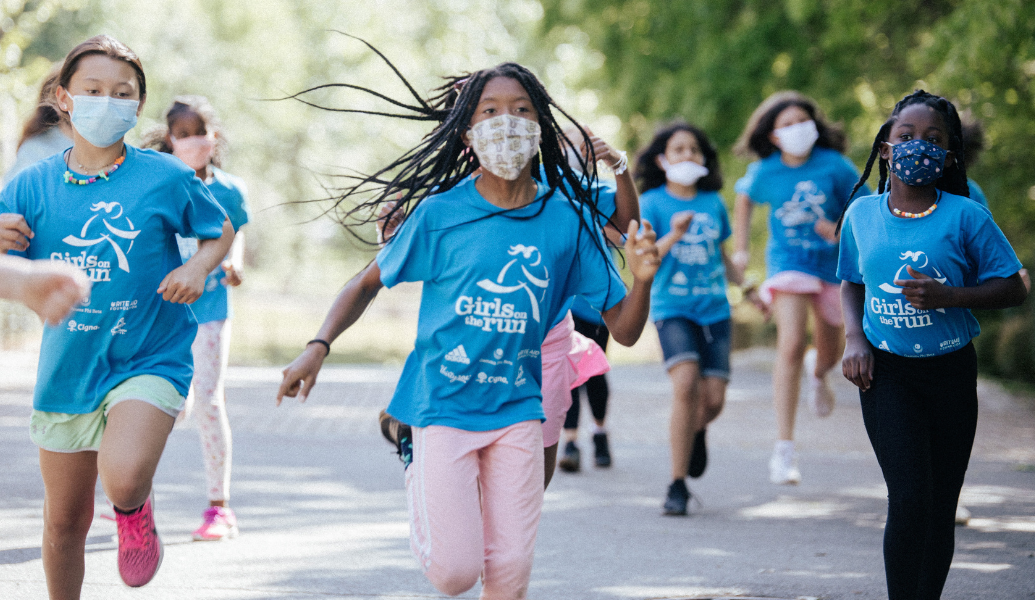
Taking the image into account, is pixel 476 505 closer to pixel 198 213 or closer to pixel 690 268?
pixel 198 213

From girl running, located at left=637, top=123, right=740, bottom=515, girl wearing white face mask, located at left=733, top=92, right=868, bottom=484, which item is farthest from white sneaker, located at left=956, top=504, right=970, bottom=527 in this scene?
girl running, located at left=637, top=123, right=740, bottom=515

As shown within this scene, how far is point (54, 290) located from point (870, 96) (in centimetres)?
1598

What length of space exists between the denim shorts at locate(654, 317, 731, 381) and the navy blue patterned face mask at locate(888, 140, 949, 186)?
276 centimetres

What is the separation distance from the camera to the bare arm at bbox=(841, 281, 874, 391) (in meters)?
3.93

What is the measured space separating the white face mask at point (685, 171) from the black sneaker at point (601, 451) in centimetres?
219

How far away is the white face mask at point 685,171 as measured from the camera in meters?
6.65

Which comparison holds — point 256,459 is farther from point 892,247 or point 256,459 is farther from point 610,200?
point 892,247

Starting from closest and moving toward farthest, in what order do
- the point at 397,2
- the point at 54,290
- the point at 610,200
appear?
the point at 54,290 < the point at 610,200 < the point at 397,2

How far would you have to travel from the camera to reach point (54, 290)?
7.82 ft

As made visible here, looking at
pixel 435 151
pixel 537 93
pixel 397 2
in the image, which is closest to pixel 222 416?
pixel 435 151

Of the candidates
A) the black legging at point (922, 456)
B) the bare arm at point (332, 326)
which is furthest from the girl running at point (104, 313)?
the black legging at point (922, 456)

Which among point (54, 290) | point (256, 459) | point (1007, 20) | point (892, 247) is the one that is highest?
point (1007, 20)

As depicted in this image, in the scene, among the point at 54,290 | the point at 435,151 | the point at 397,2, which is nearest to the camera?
the point at 54,290

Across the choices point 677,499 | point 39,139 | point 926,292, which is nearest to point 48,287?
point 926,292
